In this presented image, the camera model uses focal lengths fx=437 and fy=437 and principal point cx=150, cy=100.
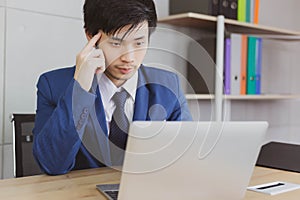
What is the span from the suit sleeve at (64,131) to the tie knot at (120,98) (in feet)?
0.44

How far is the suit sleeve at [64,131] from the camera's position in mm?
1260

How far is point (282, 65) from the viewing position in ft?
11.5

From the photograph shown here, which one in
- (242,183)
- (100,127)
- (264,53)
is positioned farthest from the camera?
(264,53)

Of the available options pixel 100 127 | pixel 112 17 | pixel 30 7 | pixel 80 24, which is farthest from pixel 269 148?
pixel 30 7

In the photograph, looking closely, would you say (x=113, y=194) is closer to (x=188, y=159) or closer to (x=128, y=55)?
(x=188, y=159)

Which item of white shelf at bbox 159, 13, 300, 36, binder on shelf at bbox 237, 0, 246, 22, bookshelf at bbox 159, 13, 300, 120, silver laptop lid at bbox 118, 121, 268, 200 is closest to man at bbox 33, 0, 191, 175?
silver laptop lid at bbox 118, 121, 268, 200

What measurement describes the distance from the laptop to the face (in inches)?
17.0

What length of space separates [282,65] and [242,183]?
8.72 feet

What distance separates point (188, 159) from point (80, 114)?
467mm

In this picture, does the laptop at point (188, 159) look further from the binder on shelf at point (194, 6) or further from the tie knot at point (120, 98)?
the binder on shelf at point (194, 6)

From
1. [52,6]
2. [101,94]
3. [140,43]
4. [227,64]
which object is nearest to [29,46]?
[52,6]

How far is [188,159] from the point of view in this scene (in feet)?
3.01

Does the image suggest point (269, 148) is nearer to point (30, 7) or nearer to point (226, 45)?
point (226, 45)

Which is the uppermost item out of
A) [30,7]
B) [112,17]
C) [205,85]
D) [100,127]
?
[30,7]
